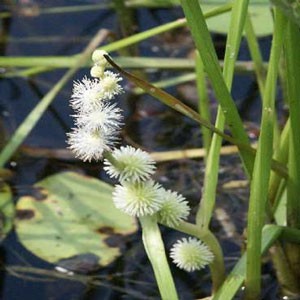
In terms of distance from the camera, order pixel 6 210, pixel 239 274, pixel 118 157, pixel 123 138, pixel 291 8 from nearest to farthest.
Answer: pixel 291 8 < pixel 118 157 < pixel 239 274 < pixel 6 210 < pixel 123 138

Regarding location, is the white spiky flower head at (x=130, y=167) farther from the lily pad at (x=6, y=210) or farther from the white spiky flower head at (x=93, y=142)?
the lily pad at (x=6, y=210)

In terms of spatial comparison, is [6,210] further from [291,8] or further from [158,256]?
[291,8]

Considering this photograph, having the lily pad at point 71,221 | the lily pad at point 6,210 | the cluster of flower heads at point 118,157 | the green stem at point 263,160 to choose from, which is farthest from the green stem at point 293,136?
the lily pad at point 6,210

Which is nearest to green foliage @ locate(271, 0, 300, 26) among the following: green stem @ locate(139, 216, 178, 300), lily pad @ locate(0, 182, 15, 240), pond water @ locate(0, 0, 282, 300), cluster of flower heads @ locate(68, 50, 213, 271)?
cluster of flower heads @ locate(68, 50, 213, 271)

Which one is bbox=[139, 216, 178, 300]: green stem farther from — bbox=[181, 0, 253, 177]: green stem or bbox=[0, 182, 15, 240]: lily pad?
bbox=[0, 182, 15, 240]: lily pad

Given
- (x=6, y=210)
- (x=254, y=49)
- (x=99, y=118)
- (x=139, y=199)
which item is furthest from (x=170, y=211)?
(x=6, y=210)
